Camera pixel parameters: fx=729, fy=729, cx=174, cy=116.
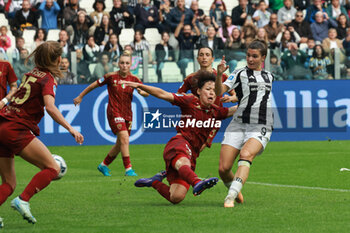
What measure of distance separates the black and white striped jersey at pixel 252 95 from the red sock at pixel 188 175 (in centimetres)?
89

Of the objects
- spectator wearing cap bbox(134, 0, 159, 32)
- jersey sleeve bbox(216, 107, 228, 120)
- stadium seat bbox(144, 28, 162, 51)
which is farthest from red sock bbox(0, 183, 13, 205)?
spectator wearing cap bbox(134, 0, 159, 32)

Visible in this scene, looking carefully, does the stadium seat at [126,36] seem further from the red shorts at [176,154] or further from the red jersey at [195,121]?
the red shorts at [176,154]

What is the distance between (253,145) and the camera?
821 centimetres

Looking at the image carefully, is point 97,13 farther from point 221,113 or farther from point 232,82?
point 232,82

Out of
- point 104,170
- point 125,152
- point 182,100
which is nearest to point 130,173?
point 125,152

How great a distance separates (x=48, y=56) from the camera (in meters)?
7.09

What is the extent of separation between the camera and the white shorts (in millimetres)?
8305

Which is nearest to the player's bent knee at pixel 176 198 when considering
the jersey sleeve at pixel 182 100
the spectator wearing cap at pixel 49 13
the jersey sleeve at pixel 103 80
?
the jersey sleeve at pixel 182 100

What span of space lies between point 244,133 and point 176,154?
822mm

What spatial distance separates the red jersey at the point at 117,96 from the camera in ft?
43.3

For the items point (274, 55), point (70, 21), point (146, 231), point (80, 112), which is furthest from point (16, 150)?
point (70, 21)

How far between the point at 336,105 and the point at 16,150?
13.7 meters

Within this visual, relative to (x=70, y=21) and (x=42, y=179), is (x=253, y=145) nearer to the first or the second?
(x=42, y=179)

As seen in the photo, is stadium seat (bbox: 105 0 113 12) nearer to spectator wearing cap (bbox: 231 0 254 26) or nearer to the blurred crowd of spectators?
the blurred crowd of spectators
